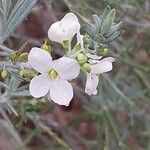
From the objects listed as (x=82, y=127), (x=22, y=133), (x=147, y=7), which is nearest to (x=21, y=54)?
(x=147, y=7)

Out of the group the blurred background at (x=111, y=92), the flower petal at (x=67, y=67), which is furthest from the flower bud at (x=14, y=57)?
the blurred background at (x=111, y=92)

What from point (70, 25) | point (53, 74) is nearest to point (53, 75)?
point (53, 74)

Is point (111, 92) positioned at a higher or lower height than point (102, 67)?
lower

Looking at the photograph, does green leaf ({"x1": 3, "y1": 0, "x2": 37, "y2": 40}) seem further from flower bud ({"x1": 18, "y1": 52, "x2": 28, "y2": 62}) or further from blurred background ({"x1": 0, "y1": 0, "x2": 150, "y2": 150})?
blurred background ({"x1": 0, "y1": 0, "x2": 150, "y2": 150})

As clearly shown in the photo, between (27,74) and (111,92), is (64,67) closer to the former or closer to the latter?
(27,74)

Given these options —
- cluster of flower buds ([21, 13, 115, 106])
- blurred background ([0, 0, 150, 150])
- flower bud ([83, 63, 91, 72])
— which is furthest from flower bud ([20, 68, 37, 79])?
blurred background ([0, 0, 150, 150])

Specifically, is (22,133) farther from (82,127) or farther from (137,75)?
(137,75)

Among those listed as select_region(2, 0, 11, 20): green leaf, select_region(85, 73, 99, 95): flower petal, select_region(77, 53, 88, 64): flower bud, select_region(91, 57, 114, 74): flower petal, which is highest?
select_region(2, 0, 11, 20): green leaf

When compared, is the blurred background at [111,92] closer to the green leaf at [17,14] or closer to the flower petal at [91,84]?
the green leaf at [17,14]
